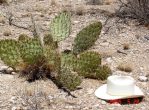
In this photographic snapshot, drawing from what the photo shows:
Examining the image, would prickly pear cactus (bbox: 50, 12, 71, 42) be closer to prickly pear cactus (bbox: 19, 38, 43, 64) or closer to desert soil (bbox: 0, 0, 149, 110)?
prickly pear cactus (bbox: 19, 38, 43, 64)

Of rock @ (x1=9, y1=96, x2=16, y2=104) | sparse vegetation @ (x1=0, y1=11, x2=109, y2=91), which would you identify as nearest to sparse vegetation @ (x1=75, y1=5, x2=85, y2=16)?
→ sparse vegetation @ (x1=0, y1=11, x2=109, y2=91)

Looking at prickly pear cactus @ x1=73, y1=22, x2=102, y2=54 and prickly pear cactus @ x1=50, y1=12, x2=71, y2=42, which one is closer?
prickly pear cactus @ x1=50, y1=12, x2=71, y2=42

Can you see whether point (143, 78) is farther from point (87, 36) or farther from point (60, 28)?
point (60, 28)

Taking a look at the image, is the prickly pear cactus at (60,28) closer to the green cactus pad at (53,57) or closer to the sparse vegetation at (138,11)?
the green cactus pad at (53,57)

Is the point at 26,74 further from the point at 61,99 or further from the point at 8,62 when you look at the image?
the point at 61,99

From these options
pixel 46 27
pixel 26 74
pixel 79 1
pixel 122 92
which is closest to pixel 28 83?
pixel 26 74

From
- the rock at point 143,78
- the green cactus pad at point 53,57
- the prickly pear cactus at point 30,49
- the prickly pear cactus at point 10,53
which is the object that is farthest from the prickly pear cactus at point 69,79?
the rock at point 143,78
